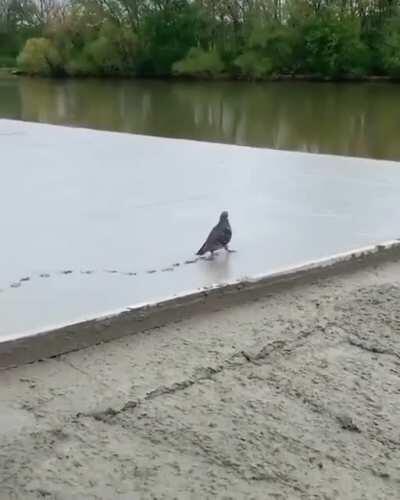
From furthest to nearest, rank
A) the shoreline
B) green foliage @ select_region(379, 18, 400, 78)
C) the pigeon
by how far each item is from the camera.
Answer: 1. the shoreline
2. green foliage @ select_region(379, 18, 400, 78)
3. the pigeon

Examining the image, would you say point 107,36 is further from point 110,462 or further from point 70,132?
point 110,462

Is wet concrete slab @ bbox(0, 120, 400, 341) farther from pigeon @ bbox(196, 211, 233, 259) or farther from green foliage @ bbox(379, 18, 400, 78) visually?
green foliage @ bbox(379, 18, 400, 78)

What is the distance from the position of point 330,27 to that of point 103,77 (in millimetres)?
8661

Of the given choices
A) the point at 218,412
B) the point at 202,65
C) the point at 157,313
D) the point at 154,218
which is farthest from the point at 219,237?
the point at 202,65

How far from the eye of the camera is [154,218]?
327 centimetres

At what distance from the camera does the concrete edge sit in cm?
186

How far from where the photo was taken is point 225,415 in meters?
1.64

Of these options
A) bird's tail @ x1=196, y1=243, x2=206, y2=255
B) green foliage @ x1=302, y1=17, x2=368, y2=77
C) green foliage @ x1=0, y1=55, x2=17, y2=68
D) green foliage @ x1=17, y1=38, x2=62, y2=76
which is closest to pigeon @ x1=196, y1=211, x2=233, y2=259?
bird's tail @ x1=196, y1=243, x2=206, y2=255

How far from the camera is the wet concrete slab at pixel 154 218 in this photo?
90.8 inches

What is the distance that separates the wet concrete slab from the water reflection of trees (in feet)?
19.6

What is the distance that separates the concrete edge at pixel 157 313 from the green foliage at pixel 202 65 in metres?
26.2

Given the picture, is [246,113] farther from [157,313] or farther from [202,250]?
[157,313]

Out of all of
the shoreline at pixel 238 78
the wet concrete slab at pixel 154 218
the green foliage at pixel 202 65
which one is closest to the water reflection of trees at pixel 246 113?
the shoreline at pixel 238 78

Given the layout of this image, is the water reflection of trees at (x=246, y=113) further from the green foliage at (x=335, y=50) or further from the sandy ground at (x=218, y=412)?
the sandy ground at (x=218, y=412)
